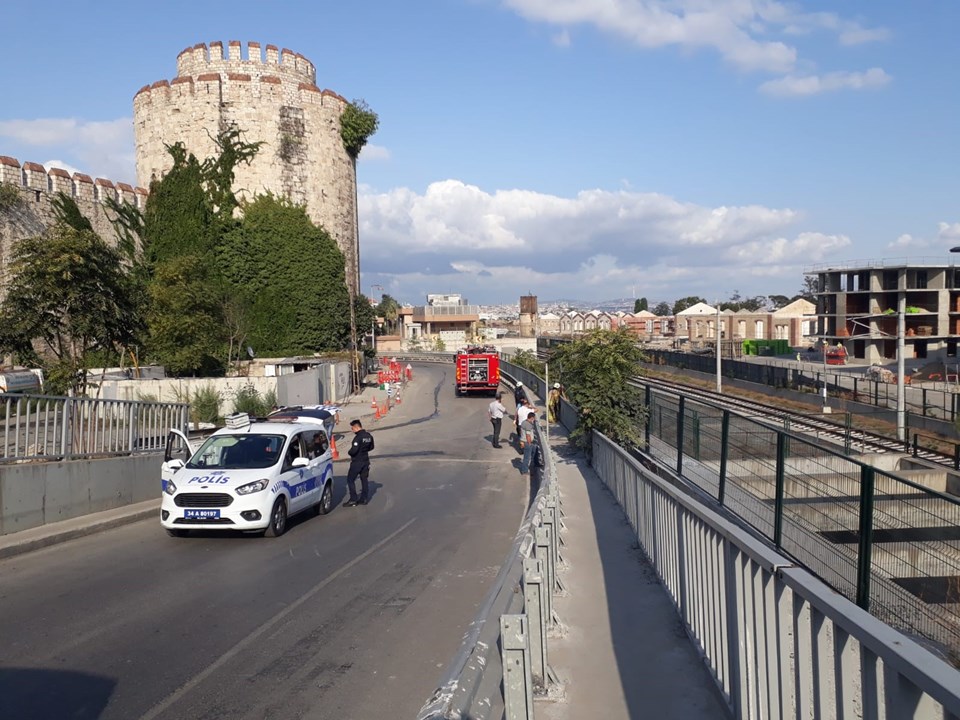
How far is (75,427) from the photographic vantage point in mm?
14188

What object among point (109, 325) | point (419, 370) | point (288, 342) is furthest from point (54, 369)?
point (419, 370)

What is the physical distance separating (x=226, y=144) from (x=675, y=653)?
49.0m

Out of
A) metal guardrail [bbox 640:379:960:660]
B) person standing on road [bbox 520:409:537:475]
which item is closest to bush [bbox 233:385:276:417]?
person standing on road [bbox 520:409:537:475]

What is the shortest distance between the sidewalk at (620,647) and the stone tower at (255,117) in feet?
147

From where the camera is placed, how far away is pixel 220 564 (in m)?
11.1

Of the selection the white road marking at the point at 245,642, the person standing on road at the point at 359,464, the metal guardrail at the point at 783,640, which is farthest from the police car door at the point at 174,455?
the metal guardrail at the point at 783,640

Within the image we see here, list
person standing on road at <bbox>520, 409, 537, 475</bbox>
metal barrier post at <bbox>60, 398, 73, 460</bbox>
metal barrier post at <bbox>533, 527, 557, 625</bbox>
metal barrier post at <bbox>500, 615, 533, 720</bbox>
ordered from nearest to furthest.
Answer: metal barrier post at <bbox>500, 615, 533, 720</bbox>
metal barrier post at <bbox>533, 527, 557, 625</bbox>
metal barrier post at <bbox>60, 398, 73, 460</bbox>
person standing on road at <bbox>520, 409, 537, 475</bbox>

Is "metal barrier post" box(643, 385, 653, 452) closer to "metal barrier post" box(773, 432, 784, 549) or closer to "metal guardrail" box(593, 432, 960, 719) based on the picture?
"metal barrier post" box(773, 432, 784, 549)

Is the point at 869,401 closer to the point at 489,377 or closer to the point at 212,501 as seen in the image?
the point at 489,377

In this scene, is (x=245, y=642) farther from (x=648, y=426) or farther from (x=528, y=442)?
(x=528, y=442)

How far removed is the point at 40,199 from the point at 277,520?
3102 centimetres

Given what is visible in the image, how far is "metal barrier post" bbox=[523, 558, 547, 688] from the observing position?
5551mm

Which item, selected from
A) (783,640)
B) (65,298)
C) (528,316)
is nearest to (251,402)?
(65,298)

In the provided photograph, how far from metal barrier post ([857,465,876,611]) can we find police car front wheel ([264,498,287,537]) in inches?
349
